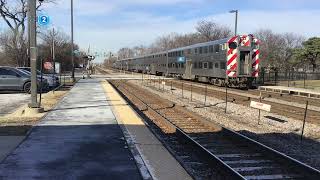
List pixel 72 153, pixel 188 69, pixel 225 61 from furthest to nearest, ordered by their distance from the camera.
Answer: pixel 188 69
pixel 225 61
pixel 72 153

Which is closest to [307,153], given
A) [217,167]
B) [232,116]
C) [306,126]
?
[217,167]

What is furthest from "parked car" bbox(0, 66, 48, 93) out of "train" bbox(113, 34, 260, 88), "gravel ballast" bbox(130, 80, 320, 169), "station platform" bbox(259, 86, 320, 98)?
"station platform" bbox(259, 86, 320, 98)

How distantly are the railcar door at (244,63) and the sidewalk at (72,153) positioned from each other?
21547 mm

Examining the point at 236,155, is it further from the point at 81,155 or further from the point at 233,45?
the point at 233,45

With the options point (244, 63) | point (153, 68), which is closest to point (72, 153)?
point (244, 63)

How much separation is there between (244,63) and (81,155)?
1066 inches

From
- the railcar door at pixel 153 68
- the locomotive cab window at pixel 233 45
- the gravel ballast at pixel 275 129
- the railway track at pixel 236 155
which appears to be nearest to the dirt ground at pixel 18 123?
the railway track at pixel 236 155

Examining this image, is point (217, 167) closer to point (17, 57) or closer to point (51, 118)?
point (51, 118)

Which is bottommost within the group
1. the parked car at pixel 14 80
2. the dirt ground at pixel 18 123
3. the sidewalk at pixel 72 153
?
the dirt ground at pixel 18 123

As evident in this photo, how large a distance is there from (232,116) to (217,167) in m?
9.25

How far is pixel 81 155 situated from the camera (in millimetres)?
9180

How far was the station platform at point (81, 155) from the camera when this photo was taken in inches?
305

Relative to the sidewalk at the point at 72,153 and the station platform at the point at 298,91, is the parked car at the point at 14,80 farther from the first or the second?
the station platform at the point at 298,91

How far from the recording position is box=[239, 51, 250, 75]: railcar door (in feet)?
113
